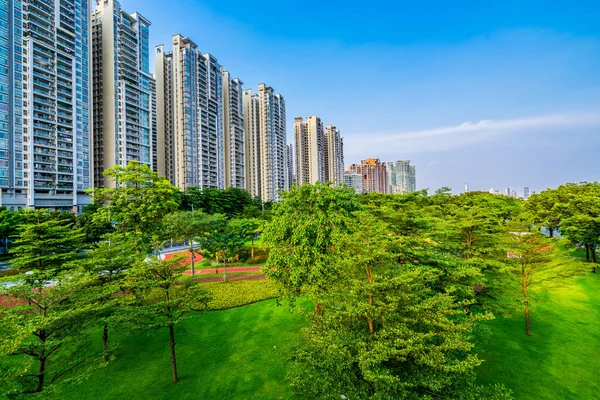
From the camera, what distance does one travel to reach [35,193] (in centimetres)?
4303

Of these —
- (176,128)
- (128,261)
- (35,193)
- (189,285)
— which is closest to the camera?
(189,285)

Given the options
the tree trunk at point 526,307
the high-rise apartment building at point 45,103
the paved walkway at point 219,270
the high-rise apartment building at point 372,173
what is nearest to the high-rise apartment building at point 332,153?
the high-rise apartment building at point 372,173

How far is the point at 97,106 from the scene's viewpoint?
5447 centimetres

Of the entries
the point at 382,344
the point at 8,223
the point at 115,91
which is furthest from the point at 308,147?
the point at 382,344

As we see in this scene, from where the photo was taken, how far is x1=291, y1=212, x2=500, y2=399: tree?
21.4ft

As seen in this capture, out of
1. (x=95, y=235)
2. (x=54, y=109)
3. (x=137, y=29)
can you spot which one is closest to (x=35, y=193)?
(x=54, y=109)

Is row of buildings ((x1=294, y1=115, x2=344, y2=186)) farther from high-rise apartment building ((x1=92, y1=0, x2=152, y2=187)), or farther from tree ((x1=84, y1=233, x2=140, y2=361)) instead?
tree ((x1=84, y1=233, x2=140, y2=361))

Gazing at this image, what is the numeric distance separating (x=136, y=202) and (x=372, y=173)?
148023mm

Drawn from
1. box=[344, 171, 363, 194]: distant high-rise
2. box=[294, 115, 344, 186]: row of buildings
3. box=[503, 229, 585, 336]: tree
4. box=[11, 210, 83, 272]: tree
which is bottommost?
box=[503, 229, 585, 336]: tree

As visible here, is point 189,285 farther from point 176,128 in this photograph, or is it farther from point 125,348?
point 176,128

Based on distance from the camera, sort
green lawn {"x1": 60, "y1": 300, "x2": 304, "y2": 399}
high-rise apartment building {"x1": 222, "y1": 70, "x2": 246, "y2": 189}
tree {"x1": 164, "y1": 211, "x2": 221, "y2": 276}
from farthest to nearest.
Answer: high-rise apartment building {"x1": 222, "y1": 70, "x2": 246, "y2": 189}, tree {"x1": 164, "y1": 211, "x2": 221, "y2": 276}, green lawn {"x1": 60, "y1": 300, "x2": 304, "y2": 399}

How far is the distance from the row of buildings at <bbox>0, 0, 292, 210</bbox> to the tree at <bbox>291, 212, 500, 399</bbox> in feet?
177

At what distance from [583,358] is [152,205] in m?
24.4

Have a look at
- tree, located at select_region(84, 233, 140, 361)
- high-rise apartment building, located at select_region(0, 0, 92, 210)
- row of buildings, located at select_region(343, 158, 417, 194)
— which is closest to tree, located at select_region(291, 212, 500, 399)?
tree, located at select_region(84, 233, 140, 361)
